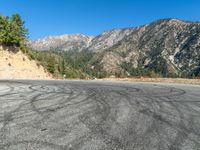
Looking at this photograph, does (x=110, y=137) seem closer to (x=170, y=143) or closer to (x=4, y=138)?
(x=170, y=143)

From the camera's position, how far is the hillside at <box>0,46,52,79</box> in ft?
139

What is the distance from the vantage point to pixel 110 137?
5047 millimetres

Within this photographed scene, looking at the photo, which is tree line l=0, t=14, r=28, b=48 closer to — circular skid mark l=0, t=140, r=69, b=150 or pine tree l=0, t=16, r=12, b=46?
pine tree l=0, t=16, r=12, b=46

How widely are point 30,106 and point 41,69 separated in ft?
143

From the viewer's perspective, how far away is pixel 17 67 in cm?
4434

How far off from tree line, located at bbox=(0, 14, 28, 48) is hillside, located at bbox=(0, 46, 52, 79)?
6.00 ft

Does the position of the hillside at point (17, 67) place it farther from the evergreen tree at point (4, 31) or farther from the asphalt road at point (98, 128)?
the asphalt road at point (98, 128)

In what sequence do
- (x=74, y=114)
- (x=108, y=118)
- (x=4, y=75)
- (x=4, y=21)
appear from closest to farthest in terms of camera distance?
(x=108, y=118), (x=74, y=114), (x=4, y=75), (x=4, y=21)

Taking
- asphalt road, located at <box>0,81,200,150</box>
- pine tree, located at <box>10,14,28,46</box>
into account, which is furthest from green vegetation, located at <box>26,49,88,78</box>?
asphalt road, located at <box>0,81,200,150</box>

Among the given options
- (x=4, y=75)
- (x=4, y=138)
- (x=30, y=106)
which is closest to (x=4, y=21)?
(x=4, y=75)

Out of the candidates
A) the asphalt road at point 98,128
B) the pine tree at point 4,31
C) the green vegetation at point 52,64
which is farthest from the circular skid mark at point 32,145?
the green vegetation at point 52,64

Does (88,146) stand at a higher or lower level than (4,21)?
lower

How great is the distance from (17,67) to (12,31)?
7637 mm

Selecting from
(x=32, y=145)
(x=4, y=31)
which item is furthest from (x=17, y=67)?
(x=32, y=145)
